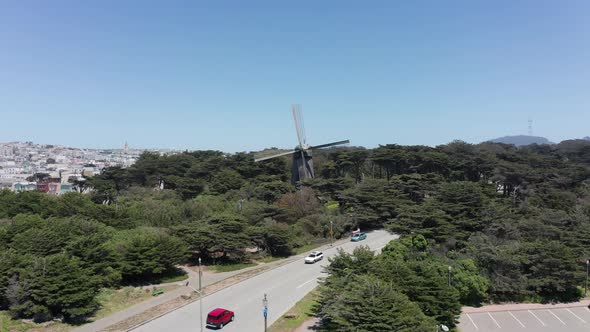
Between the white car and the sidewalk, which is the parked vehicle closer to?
the sidewalk

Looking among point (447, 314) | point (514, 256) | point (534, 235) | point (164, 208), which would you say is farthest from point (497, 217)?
point (164, 208)

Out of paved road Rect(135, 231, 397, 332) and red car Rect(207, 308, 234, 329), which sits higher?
red car Rect(207, 308, 234, 329)

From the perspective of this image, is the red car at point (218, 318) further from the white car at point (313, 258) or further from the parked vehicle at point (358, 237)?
the parked vehicle at point (358, 237)

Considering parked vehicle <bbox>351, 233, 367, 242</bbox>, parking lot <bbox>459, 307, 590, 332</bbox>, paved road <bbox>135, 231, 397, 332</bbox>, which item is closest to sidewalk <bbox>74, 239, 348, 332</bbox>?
paved road <bbox>135, 231, 397, 332</bbox>

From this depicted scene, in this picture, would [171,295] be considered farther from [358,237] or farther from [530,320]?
[530,320]

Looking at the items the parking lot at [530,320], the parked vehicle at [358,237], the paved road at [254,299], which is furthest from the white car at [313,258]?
the parking lot at [530,320]

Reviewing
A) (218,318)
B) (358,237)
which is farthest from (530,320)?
(218,318)
